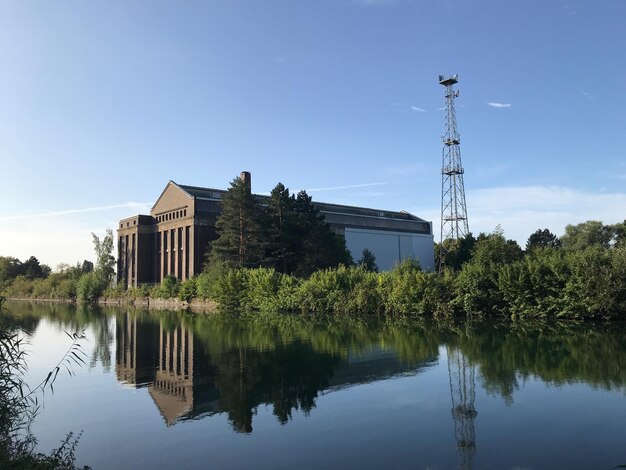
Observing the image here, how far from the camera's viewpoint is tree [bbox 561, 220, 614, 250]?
81000mm

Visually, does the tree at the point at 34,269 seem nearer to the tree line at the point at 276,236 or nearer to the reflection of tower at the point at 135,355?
the tree line at the point at 276,236

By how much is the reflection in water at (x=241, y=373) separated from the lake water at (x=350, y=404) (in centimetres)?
6

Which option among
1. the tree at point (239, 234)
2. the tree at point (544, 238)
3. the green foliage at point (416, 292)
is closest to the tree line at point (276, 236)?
the tree at point (239, 234)

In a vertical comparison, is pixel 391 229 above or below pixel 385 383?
above

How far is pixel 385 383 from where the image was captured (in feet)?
41.4

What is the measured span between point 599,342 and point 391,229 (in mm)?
60743

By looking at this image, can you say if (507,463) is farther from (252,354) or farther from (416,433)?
(252,354)

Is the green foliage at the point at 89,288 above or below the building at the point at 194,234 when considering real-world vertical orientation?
below

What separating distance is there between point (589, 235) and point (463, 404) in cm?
8324

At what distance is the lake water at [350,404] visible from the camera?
7.68 meters

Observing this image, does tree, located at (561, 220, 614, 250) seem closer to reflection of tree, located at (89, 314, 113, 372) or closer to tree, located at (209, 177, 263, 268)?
tree, located at (209, 177, 263, 268)

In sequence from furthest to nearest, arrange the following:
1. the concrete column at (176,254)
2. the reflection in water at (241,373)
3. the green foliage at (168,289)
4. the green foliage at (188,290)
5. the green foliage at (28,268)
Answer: the green foliage at (28,268) < the concrete column at (176,254) < the green foliage at (168,289) < the green foliage at (188,290) < the reflection in water at (241,373)

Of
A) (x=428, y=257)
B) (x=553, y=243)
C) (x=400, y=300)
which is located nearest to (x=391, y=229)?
(x=428, y=257)

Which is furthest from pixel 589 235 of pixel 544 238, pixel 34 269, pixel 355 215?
pixel 34 269
